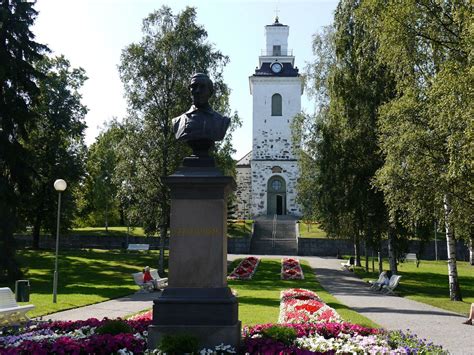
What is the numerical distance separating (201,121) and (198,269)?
2.31m

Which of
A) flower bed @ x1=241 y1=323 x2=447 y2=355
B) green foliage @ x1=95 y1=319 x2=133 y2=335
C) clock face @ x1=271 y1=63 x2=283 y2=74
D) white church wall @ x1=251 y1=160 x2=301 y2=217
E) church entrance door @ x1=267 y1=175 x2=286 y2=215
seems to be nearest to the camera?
flower bed @ x1=241 y1=323 x2=447 y2=355

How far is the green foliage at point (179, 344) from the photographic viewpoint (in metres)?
6.80

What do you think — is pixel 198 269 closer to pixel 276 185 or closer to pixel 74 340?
pixel 74 340

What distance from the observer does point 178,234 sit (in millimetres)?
7824

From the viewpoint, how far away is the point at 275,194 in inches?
2085

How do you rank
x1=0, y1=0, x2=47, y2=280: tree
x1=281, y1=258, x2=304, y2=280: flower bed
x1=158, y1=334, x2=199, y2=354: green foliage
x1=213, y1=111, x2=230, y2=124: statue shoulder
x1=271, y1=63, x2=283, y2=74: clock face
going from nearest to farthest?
x1=158, y1=334, x2=199, y2=354: green foliage → x1=213, y1=111, x2=230, y2=124: statue shoulder → x1=0, y1=0, x2=47, y2=280: tree → x1=281, y1=258, x2=304, y2=280: flower bed → x1=271, y1=63, x2=283, y2=74: clock face

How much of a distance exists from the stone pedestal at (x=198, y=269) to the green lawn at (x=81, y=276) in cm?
737

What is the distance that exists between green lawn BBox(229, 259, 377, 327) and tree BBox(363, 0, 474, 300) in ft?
13.9

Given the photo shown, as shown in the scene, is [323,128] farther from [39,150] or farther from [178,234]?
[39,150]

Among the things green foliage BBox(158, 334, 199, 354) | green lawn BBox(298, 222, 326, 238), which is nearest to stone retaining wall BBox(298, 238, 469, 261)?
green lawn BBox(298, 222, 326, 238)

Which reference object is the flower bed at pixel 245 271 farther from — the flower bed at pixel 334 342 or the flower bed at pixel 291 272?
the flower bed at pixel 334 342

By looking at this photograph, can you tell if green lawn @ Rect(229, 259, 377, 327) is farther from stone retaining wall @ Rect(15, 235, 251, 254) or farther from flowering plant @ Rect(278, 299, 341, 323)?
stone retaining wall @ Rect(15, 235, 251, 254)

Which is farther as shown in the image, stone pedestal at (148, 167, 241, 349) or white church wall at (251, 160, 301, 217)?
white church wall at (251, 160, 301, 217)

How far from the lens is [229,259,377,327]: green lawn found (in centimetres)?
1262
